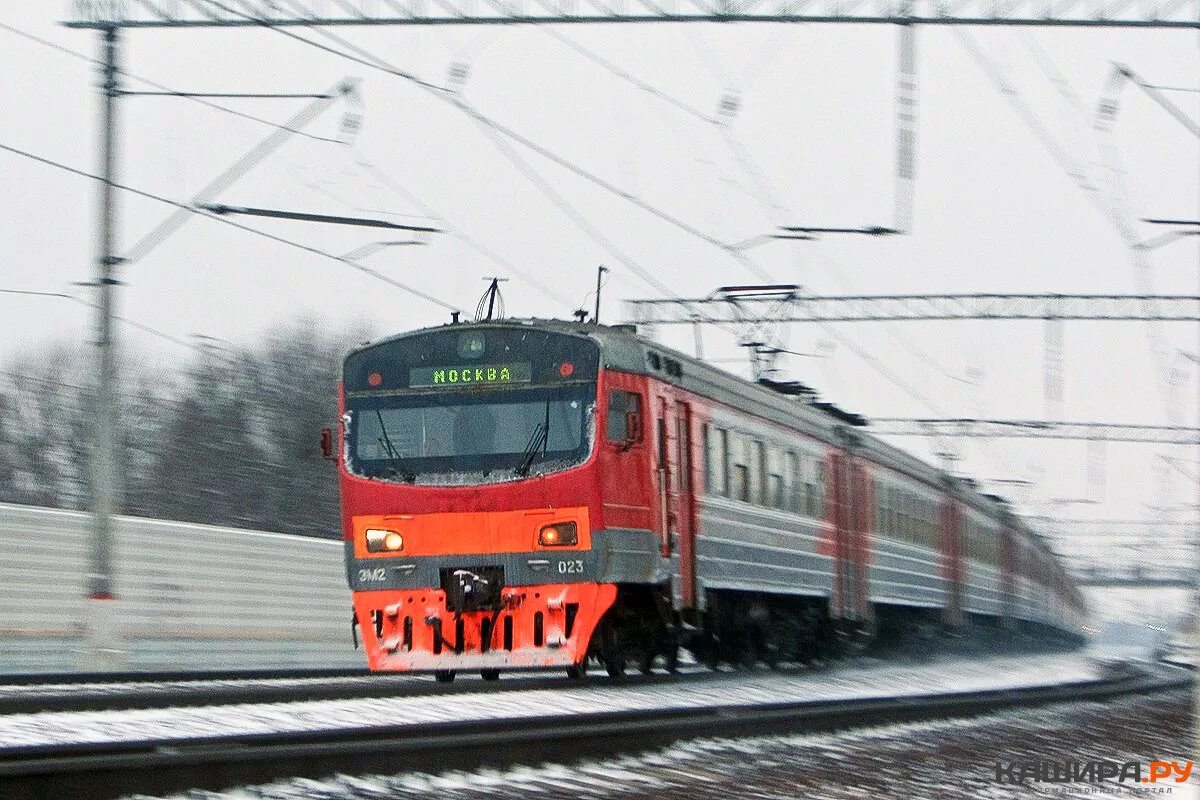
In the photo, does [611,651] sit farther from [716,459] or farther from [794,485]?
[794,485]

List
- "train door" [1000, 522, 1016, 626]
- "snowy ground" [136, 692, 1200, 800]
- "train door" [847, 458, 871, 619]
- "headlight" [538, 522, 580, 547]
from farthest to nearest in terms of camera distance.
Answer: "train door" [1000, 522, 1016, 626], "train door" [847, 458, 871, 619], "headlight" [538, 522, 580, 547], "snowy ground" [136, 692, 1200, 800]

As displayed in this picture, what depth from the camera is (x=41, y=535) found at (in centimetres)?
2084

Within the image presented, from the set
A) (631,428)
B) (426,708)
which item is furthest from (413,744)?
(631,428)

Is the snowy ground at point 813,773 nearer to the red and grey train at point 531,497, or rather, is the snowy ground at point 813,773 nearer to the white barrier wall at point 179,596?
the red and grey train at point 531,497

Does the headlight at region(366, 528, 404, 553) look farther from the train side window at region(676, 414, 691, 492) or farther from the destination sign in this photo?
the train side window at region(676, 414, 691, 492)

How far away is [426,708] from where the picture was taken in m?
12.9

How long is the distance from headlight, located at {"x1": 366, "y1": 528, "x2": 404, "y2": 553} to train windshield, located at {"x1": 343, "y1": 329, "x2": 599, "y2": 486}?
1.46ft

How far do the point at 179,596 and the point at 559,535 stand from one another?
8740 mm

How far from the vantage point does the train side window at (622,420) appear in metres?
15.8

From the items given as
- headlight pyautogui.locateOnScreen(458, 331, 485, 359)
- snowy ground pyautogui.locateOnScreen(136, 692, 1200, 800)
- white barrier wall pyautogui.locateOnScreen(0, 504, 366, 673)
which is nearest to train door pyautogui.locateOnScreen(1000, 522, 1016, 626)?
white barrier wall pyautogui.locateOnScreen(0, 504, 366, 673)

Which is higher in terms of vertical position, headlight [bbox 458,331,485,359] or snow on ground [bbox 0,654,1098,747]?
headlight [bbox 458,331,485,359]

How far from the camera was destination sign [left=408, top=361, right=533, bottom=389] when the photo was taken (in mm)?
15984

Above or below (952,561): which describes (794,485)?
above

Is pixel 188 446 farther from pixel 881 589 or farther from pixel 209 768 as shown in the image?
pixel 209 768
